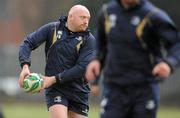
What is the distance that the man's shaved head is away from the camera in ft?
44.6

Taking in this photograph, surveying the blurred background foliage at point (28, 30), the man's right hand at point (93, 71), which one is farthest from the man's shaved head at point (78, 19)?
the blurred background foliage at point (28, 30)

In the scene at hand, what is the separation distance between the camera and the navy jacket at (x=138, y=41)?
33.6ft

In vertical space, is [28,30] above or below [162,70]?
above

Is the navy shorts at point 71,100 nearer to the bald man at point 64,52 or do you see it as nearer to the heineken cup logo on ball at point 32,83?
the bald man at point 64,52

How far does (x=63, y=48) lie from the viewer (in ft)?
44.6

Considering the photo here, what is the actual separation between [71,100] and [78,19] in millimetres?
1276

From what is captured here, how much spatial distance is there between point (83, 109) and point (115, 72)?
3624 millimetres

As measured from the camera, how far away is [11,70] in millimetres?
48031

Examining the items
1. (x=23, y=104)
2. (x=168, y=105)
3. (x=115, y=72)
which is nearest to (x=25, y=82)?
(x=115, y=72)

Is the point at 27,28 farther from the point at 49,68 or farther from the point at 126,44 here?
the point at 126,44

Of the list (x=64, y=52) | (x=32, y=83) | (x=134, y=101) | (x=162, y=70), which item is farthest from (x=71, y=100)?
(x=162, y=70)

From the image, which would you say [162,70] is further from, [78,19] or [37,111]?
[37,111]

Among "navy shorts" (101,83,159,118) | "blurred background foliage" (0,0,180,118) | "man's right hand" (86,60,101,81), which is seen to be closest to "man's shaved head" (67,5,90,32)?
"man's right hand" (86,60,101,81)

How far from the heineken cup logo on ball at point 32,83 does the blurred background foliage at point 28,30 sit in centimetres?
1953
